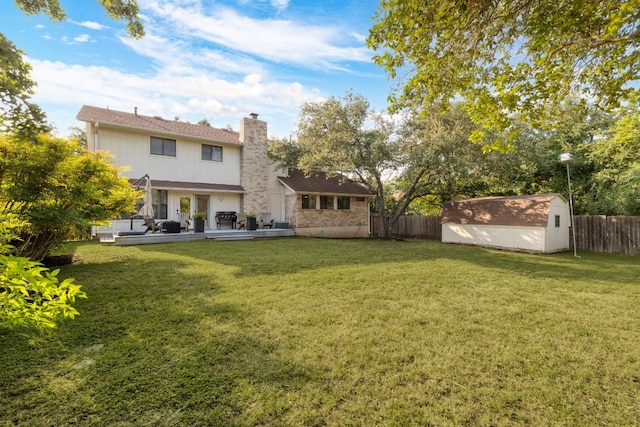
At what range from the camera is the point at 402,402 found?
2.36 m

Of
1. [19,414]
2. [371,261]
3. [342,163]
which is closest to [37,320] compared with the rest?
[19,414]

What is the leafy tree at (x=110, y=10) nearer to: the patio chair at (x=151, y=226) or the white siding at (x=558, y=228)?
the patio chair at (x=151, y=226)

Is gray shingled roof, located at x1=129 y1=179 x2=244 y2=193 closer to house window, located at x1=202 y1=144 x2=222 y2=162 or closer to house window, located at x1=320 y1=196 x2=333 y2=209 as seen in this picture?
house window, located at x1=202 y1=144 x2=222 y2=162

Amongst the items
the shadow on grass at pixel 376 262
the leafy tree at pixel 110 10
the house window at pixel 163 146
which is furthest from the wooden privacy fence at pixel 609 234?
the house window at pixel 163 146

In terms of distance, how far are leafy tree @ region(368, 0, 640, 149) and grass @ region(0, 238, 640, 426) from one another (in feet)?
11.8

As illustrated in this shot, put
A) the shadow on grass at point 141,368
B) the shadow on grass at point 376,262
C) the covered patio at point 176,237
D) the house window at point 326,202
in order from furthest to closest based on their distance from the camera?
the house window at point 326,202 → the covered patio at point 176,237 → the shadow on grass at point 376,262 → the shadow on grass at point 141,368

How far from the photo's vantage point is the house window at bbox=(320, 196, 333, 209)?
18.7 meters

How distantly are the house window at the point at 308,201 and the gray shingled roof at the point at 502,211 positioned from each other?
7.76 meters

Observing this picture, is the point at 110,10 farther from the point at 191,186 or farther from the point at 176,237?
the point at 191,186

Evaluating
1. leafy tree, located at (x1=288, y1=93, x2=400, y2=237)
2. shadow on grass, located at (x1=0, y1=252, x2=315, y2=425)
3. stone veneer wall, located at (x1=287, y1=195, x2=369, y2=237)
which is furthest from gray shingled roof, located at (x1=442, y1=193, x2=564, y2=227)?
shadow on grass, located at (x1=0, y1=252, x2=315, y2=425)

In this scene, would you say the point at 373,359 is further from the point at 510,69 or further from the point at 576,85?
the point at 576,85

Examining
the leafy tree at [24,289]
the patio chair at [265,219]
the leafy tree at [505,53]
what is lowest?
the leafy tree at [24,289]

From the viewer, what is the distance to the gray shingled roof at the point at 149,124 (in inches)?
550

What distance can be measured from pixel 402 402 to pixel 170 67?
11.7 meters
